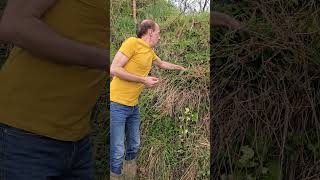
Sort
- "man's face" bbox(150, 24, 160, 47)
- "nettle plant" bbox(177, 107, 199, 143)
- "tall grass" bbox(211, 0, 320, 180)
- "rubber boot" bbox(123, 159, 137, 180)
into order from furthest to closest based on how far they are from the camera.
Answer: "tall grass" bbox(211, 0, 320, 180) < "nettle plant" bbox(177, 107, 199, 143) < "rubber boot" bbox(123, 159, 137, 180) < "man's face" bbox(150, 24, 160, 47)

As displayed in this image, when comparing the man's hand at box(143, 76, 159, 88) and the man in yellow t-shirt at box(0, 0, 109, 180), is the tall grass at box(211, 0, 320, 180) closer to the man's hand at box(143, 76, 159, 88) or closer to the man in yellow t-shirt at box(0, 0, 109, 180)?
the man's hand at box(143, 76, 159, 88)

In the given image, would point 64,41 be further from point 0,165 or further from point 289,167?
point 289,167

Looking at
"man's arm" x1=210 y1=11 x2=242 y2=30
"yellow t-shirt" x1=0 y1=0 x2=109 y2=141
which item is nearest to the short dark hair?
"man's arm" x1=210 y1=11 x2=242 y2=30

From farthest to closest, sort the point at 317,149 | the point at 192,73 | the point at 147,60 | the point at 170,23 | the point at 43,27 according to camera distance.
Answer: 1. the point at 317,149
2. the point at 192,73
3. the point at 170,23
4. the point at 147,60
5. the point at 43,27

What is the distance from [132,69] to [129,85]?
6cm

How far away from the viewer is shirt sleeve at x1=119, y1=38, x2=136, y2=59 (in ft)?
5.36

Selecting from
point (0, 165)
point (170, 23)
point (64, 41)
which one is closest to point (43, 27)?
point (64, 41)

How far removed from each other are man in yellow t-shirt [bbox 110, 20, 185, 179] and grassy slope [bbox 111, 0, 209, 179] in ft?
0.33

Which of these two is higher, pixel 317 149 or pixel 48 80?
pixel 48 80

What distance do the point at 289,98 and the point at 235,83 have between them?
0.28 metres

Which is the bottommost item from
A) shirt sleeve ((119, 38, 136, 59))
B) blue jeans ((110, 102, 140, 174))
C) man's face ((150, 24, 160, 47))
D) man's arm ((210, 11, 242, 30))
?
blue jeans ((110, 102, 140, 174))

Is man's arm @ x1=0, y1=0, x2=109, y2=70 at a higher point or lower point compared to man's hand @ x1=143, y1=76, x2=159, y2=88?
higher

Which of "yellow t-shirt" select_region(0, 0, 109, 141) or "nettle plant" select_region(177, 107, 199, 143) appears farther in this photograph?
"nettle plant" select_region(177, 107, 199, 143)

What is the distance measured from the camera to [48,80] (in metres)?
0.98
